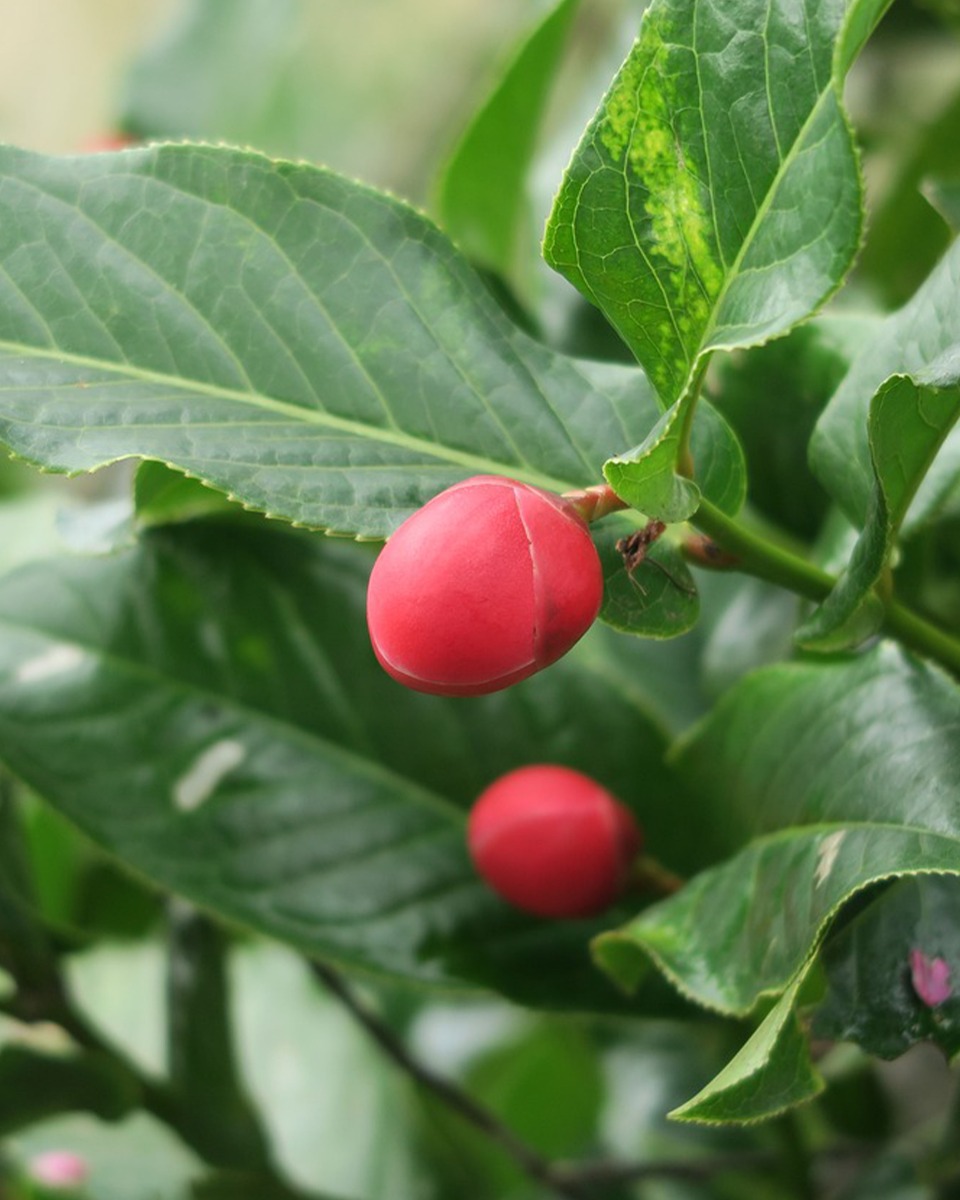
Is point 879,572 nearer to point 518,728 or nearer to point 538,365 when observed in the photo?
point 538,365

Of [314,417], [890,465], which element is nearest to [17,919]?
[314,417]

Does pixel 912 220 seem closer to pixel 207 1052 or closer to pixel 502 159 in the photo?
pixel 502 159

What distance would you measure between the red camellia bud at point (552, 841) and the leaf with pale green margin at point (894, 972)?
0.38 feet

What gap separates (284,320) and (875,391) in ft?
0.63

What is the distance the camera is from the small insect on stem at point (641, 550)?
0.40m

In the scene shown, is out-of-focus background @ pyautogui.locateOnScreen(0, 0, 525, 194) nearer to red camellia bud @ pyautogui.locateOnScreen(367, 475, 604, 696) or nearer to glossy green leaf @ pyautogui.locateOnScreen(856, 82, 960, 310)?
glossy green leaf @ pyautogui.locateOnScreen(856, 82, 960, 310)

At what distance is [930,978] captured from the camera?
1.42 ft

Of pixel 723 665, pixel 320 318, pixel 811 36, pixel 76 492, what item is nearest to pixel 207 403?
pixel 320 318

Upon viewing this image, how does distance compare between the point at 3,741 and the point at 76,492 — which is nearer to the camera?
the point at 3,741

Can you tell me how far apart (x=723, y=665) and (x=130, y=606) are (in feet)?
0.98

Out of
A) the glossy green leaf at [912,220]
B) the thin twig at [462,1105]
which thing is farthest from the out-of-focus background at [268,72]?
the thin twig at [462,1105]

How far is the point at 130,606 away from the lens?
63cm

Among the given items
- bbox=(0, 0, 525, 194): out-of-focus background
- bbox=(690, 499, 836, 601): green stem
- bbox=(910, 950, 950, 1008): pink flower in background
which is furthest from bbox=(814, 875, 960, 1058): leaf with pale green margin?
bbox=(0, 0, 525, 194): out-of-focus background

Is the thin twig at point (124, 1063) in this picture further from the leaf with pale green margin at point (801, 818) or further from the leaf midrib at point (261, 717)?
the leaf with pale green margin at point (801, 818)
